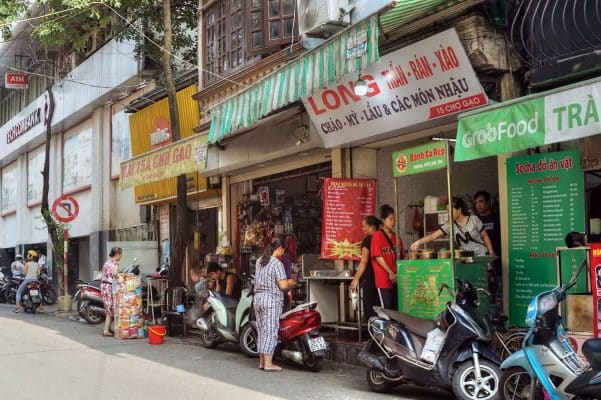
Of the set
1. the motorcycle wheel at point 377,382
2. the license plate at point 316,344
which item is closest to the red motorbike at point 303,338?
the license plate at point 316,344

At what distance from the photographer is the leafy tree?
1351cm

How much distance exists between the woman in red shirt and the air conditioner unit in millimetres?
2935

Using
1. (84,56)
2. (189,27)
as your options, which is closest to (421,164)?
(189,27)

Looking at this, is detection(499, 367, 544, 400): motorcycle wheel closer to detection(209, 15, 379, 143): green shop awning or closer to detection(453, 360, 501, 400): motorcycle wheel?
detection(453, 360, 501, 400): motorcycle wheel

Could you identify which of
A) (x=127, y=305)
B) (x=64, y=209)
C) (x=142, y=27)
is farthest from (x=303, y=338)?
(x=142, y=27)

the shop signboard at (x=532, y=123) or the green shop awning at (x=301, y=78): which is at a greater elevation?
the green shop awning at (x=301, y=78)

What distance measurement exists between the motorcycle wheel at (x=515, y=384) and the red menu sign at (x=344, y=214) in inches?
193

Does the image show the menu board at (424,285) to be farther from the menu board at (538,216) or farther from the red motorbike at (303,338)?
the red motorbike at (303,338)

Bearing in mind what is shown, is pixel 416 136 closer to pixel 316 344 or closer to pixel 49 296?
pixel 316 344

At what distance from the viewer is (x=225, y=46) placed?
46.7ft

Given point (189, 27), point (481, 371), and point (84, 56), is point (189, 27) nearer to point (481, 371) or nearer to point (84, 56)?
point (84, 56)

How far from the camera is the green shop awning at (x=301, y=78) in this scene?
8266mm

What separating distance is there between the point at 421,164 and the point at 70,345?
6695mm

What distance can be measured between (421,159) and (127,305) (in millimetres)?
6807
